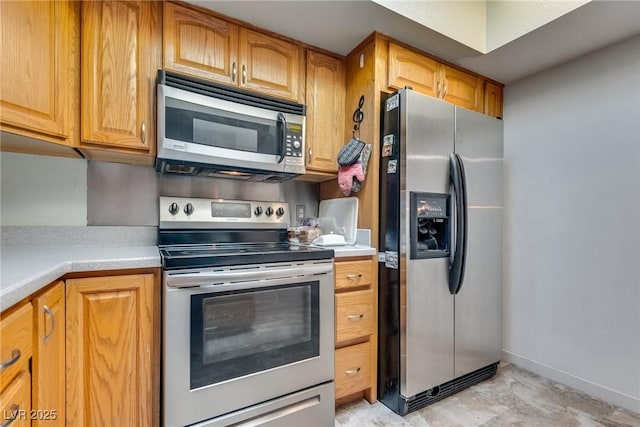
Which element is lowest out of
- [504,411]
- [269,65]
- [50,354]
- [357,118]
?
[504,411]

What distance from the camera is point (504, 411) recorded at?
1.70 metres

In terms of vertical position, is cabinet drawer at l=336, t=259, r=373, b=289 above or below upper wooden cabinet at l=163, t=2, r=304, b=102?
below

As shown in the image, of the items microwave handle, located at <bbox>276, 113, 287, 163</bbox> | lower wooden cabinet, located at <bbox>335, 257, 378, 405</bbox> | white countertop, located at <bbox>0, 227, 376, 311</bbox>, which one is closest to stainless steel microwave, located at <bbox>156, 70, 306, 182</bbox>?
microwave handle, located at <bbox>276, 113, 287, 163</bbox>

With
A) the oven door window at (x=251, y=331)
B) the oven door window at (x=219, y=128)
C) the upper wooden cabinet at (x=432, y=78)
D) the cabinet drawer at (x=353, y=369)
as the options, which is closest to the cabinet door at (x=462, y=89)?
the upper wooden cabinet at (x=432, y=78)

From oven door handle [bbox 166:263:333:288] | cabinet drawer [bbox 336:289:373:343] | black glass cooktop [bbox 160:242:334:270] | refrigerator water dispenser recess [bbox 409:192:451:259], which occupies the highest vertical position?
refrigerator water dispenser recess [bbox 409:192:451:259]

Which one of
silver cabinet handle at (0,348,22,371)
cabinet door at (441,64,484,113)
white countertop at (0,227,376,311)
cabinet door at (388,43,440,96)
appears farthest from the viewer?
cabinet door at (441,64,484,113)

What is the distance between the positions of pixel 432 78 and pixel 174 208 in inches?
75.1

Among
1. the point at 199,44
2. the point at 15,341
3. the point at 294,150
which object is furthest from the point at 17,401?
the point at 199,44

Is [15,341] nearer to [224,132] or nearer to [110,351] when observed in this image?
[110,351]

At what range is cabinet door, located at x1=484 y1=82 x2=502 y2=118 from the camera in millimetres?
2348

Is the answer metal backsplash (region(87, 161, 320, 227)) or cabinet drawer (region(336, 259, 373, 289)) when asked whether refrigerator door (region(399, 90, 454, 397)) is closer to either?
cabinet drawer (region(336, 259, 373, 289))

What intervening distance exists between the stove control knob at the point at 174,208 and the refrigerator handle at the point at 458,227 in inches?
66.3

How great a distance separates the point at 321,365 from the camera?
60.9 inches

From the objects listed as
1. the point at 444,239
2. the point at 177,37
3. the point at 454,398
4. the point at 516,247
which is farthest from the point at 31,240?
the point at 516,247
